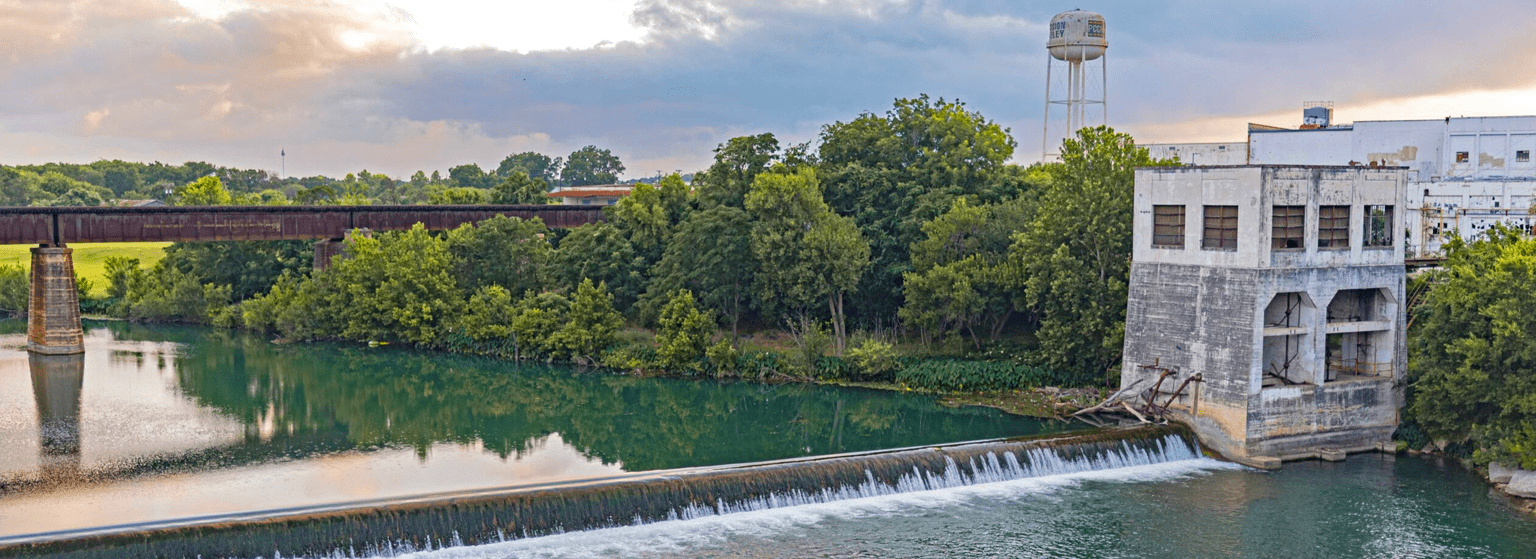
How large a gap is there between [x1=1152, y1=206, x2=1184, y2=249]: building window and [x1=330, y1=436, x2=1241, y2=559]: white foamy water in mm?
6043

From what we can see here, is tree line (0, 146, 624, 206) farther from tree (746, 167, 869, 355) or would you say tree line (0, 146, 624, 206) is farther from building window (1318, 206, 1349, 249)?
building window (1318, 206, 1349, 249)

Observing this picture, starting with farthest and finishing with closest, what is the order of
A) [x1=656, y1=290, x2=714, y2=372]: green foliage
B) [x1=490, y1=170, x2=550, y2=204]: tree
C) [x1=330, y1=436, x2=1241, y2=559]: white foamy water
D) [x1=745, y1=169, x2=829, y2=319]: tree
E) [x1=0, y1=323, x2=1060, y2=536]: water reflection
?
1. [x1=490, y1=170, x2=550, y2=204]: tree
2. [x1=656, y1=290, x2=714, y2=372]: green foliage
3. [x1=745, y1=169, x2=829, y2=319]: tree
4. [x1=0, y1=323, x2=1060, y2=536]: water reflection
5. [x1=330, y1=436, x2=1241, y2=559]: white foamy water

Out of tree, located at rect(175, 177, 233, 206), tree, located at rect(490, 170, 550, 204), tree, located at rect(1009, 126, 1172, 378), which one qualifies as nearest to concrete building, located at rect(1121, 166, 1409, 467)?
tree, located at rect(1009, 126, 1172, 378)

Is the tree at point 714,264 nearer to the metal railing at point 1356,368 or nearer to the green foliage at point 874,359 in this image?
the green foliage at point 874,359

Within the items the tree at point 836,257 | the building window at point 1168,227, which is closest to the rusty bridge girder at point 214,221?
the tree at point 836,257

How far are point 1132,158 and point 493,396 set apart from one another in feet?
83.0

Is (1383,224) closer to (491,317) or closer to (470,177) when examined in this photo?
(491,317)

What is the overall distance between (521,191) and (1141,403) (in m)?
48.7

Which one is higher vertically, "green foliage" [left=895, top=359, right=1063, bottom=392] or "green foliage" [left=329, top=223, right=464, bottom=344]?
"green foliage" [left=329, top=223, right=464, bottom=344]

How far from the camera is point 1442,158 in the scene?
5519 cm

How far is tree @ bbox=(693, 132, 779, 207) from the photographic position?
181ft

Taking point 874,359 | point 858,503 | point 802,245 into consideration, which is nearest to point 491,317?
point 802,245

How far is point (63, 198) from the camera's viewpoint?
124938 mm

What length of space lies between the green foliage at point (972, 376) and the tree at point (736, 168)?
12.1m
